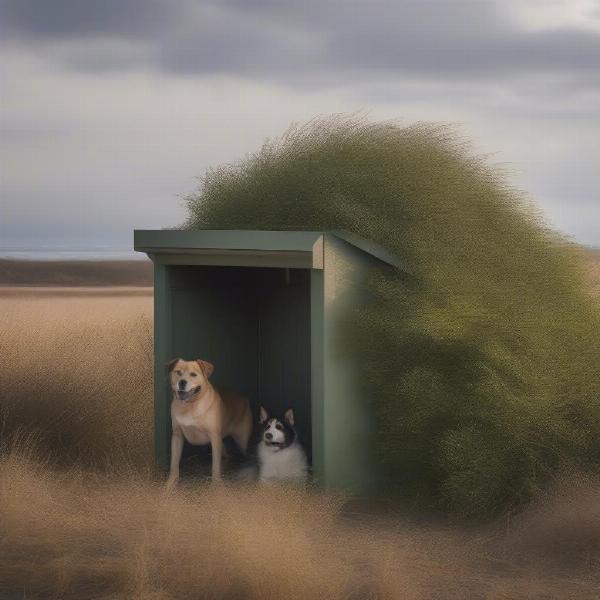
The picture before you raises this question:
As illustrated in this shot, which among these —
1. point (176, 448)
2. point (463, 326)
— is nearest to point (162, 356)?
point (176, 448)

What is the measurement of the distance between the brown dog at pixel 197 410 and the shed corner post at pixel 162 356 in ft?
1.00

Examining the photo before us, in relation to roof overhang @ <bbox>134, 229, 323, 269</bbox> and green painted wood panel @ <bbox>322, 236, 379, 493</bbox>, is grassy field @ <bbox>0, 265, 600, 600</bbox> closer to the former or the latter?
green painted wood panel @ <bbox>322, 236, 379, 493</bbox>

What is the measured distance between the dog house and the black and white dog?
14 cm

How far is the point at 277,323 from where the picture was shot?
10.6 meters

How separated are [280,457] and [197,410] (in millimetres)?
838

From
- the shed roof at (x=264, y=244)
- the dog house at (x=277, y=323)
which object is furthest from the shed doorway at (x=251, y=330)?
the shed roof at (x=264, y=244)

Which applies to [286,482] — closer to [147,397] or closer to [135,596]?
[135,596]

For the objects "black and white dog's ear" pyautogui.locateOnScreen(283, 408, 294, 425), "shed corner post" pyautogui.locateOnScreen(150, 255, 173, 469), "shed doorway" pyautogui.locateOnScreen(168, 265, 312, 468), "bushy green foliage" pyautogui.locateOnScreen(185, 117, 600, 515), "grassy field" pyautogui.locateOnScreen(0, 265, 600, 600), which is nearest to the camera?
"grassy field" pyautogui.locateOnScreen(0, 265, 600, 600)

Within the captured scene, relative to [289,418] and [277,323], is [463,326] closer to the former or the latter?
[289,418]

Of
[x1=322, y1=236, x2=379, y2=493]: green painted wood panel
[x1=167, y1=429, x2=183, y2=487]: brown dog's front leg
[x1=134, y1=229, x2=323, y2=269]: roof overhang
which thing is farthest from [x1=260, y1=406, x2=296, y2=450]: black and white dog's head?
[x1=134, y1=229, x2=323, y2=269]: roof overhang

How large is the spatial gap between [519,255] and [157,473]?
3622 mm

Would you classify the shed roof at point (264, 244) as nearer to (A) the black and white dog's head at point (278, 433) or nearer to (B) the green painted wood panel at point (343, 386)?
(B) the green painted wood panel at point (343, 386)

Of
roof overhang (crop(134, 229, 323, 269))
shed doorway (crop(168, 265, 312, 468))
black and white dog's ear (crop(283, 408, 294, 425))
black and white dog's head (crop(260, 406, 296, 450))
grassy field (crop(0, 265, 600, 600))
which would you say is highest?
roof overhang (crop(134, 229, 323, 269))

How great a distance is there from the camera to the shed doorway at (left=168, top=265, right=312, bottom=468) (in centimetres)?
998
